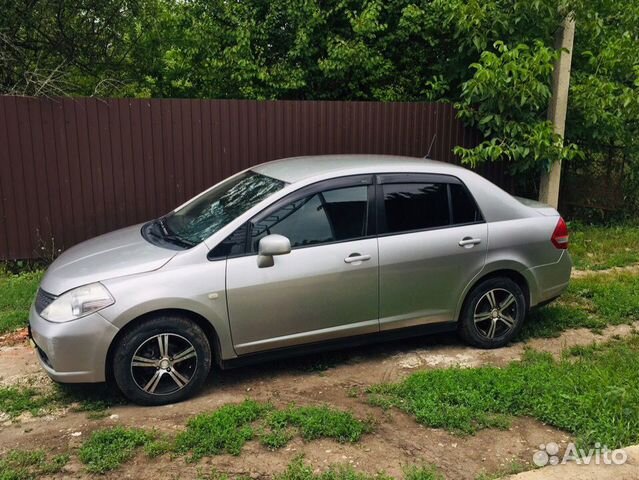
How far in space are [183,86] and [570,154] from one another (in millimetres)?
6090

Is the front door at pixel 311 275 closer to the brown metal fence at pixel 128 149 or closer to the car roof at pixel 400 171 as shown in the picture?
the car roof at pixel 400 171

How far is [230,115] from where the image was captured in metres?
8.09

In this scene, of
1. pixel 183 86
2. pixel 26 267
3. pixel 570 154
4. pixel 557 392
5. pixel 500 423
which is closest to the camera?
pixel 500 423

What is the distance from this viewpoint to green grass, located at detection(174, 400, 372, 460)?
3.48m

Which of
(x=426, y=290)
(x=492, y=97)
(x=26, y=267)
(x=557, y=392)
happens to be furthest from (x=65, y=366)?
(x=492, y=97)

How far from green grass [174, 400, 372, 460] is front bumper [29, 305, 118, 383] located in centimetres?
75

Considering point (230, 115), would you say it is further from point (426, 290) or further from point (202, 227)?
point (426, 290)

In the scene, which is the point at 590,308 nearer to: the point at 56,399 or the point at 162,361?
the point at 162,361

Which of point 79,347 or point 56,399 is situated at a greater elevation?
point 79,347

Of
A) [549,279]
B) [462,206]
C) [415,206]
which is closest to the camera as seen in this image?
[415,206]

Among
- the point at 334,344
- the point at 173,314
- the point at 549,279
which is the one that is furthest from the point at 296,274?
the point at 549,279

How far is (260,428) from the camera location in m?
3.69

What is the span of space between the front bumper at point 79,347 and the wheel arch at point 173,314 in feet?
0.16

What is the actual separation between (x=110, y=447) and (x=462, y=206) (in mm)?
3226
